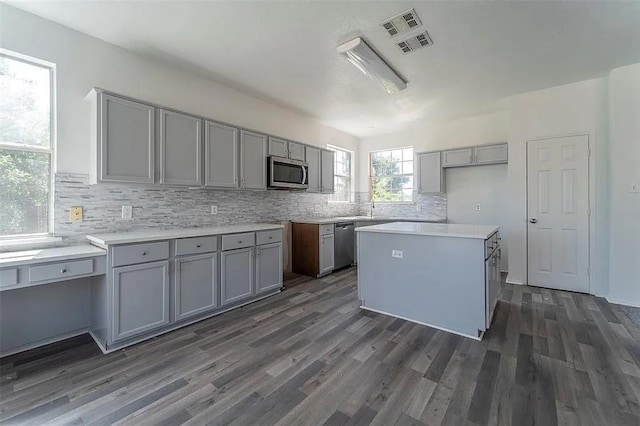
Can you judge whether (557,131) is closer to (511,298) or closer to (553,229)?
(553,229)

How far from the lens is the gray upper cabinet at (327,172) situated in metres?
4.93

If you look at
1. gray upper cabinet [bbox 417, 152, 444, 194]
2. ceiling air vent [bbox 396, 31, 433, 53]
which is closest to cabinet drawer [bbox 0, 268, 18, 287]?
ceiling air vent [bbox 396, 31, 433, 53]

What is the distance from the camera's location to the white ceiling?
224 centimetres

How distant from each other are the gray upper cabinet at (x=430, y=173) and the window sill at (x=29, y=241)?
16.9ft

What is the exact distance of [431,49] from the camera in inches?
110

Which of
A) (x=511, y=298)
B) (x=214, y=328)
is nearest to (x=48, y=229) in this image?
(x=214, y=328)

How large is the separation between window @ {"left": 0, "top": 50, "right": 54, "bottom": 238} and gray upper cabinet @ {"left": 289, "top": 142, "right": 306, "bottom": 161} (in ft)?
8.61

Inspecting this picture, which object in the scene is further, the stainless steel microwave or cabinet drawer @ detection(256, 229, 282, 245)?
the stainless steel microwave

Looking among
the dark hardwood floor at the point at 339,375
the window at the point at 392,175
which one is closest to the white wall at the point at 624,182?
the dark hardwood floor at the point at 339,375

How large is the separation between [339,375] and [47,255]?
2272 millimetres

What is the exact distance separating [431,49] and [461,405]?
3007mm

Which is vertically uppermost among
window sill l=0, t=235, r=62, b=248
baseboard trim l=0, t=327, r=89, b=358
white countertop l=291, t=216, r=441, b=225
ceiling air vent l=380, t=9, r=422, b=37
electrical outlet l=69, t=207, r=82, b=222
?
ceiling air vent l=380, t=9, r=422, b=37

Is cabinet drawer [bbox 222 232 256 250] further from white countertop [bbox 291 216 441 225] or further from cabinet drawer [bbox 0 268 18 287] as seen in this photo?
cabinet drawer [bbox 0 268 18 287]

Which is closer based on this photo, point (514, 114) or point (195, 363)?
point (195, 363)
